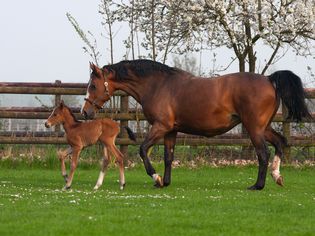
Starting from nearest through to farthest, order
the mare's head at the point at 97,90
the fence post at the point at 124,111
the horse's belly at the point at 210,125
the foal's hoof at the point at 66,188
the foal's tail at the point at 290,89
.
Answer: the foal's hoof at the point at 66,188
the foal's tail at the point at 290,89
the horse's belly at the point at 210,125
the mare's head at the point at 97,90
the fence post at the point at 124,111

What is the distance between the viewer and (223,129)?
47.1 feet

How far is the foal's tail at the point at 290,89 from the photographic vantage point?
551 inches

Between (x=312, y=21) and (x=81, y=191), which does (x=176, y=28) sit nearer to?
(x=312, y=21)

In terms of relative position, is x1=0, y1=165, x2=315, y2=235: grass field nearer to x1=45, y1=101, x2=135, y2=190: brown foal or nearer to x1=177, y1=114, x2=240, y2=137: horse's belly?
x1=45, y1=101, x2=135, y2=190: brown foal

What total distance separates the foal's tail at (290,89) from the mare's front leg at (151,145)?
2175mm

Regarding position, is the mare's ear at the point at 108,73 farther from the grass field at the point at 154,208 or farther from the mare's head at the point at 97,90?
the grass field at the point at 154,208

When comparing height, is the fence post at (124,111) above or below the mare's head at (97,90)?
below

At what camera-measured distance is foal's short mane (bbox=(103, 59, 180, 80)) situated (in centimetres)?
1459

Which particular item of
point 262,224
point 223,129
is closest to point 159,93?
point 223,129

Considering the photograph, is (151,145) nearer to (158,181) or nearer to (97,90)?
(158,181)

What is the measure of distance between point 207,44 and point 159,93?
10712 millimetres

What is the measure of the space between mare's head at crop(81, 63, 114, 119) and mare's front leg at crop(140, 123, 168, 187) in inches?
45.6

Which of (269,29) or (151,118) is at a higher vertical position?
(269,29)

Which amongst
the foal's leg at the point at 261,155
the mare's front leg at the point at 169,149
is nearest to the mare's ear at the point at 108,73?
the mare's front leg at the point at 169,149
